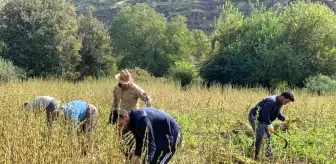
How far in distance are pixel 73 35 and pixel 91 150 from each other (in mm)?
22400

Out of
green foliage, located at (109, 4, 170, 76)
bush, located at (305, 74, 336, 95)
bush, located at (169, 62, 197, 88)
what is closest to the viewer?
bush, located at (305, 74, 336, 95)

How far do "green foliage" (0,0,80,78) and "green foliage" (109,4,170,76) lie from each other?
10.7 m

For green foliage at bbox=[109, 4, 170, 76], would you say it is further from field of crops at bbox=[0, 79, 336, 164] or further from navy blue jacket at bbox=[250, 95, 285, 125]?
navy blue jacket at bbox=[250, 95, 285, 125]

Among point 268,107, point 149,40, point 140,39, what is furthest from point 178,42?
point 268,107

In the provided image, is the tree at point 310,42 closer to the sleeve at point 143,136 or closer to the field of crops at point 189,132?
the field of crops at point 189,132

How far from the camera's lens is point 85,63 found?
27312 mm

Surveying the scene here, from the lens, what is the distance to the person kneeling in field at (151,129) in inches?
165

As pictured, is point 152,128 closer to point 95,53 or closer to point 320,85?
point 320,85

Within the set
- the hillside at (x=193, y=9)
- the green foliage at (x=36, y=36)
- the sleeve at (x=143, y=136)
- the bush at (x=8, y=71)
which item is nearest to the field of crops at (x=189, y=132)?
the sleeve at (x=143, y=136)

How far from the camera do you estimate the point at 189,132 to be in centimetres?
841

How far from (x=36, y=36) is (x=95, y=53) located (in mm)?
5624

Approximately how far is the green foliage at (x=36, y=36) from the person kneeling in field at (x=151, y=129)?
61.1 feet

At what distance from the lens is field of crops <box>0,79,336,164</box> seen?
3.32m

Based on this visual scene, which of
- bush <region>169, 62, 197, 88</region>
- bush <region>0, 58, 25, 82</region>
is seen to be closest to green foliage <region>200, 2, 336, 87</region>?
bush <region>169, 62, 197, 88</region>
